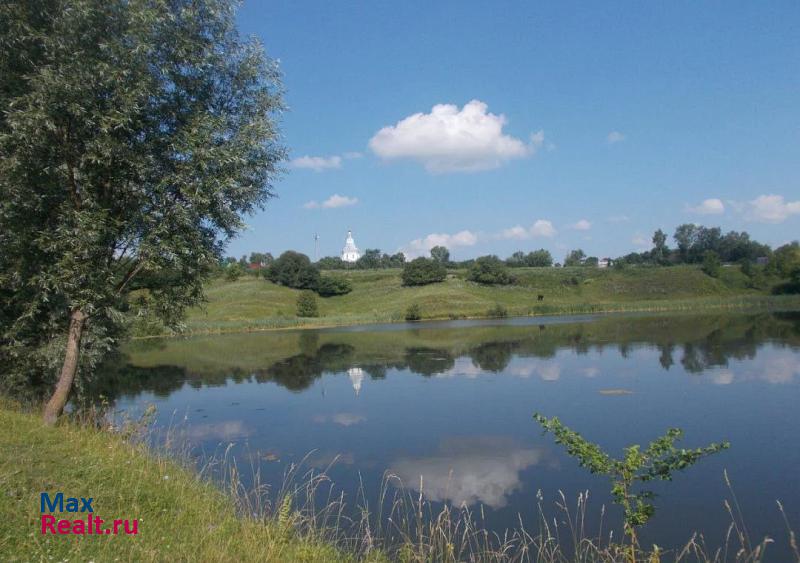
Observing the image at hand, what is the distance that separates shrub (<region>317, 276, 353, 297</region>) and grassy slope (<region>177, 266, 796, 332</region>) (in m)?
1.52

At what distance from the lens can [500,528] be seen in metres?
9.52

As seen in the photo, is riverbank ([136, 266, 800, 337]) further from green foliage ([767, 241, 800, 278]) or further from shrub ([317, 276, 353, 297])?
green foliage ([767, 241, 800, 278])

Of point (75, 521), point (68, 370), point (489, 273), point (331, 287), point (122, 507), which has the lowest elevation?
point (122, 507)

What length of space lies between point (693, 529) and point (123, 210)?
447 inches

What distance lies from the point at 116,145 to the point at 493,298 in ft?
250

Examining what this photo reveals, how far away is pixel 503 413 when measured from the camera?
18.1m

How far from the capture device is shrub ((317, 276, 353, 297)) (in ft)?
→ 303

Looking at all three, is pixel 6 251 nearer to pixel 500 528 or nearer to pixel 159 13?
pixel 159 13

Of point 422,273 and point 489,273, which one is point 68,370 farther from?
point 489,273

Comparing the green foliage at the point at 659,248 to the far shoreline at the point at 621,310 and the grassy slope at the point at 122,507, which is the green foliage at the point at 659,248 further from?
the grassy slope at the point at 122,507

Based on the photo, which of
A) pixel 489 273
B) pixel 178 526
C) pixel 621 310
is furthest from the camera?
pixel 489 273

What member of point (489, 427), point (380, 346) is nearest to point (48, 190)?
point (489, 427)

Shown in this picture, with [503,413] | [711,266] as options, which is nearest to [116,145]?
[503,413]

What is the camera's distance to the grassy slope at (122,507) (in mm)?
5848
